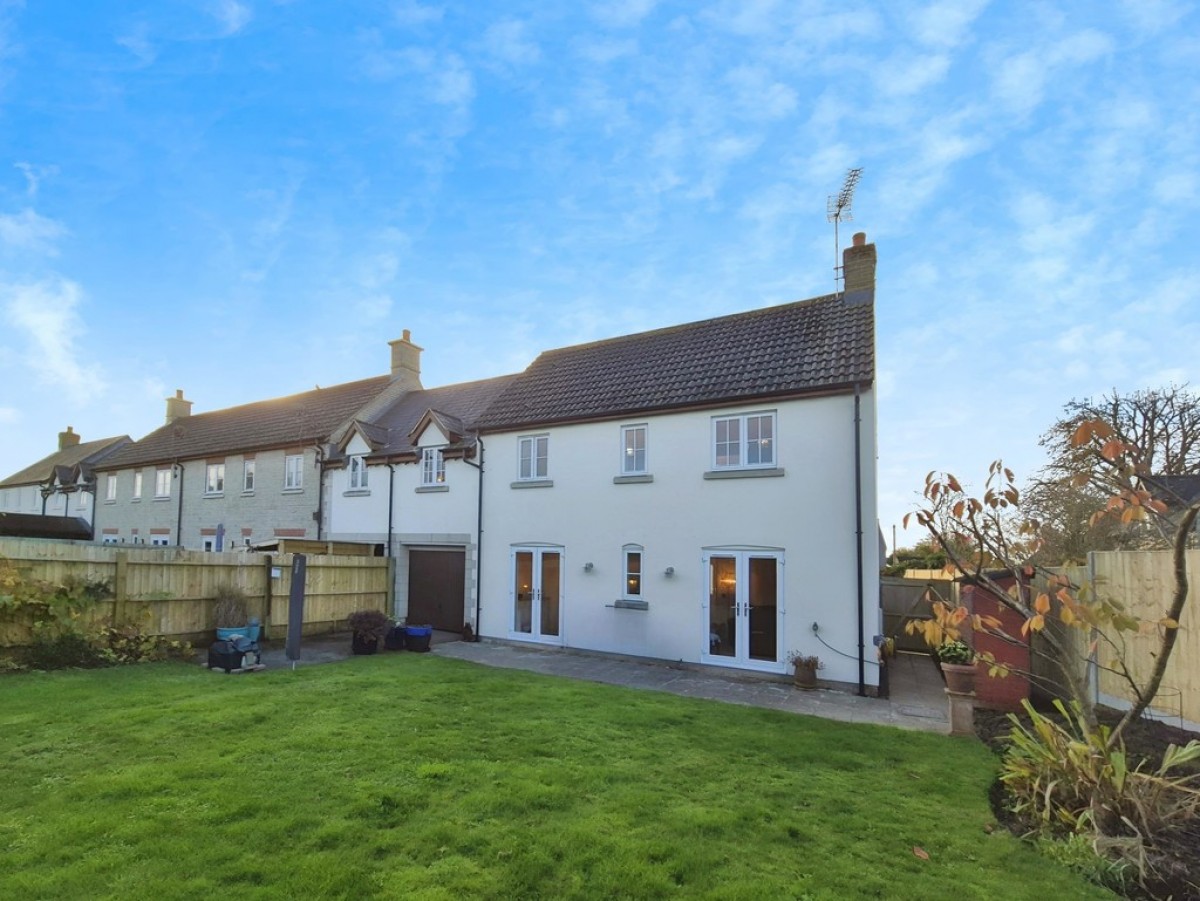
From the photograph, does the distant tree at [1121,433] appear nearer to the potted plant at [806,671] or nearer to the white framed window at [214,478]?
the potted plant at [806,671]

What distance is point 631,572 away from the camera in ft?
45.9

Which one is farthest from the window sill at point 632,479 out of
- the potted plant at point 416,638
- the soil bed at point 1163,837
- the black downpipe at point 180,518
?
the black downpipe at point 180,518

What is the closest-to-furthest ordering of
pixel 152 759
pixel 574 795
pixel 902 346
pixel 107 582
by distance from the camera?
1. pixel 574 795
2. pixel 152 759
3. pixel 107 582
4. pixel 902 346

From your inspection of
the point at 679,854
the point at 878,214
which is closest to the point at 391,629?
the point at 679,854

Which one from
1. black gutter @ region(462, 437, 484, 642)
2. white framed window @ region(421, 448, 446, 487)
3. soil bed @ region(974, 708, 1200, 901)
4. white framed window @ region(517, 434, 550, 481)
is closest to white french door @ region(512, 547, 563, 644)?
black gutter @ region(462, 437, 484, 642)

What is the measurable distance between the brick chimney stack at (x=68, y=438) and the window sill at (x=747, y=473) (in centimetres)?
4857

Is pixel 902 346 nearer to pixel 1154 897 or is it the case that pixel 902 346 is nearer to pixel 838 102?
pixel 838 102

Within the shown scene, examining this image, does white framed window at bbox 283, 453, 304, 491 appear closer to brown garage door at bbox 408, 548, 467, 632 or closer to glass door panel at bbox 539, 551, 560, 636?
brown garage door at bbox 408, 548, 467, 632

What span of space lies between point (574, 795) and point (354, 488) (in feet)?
55.1

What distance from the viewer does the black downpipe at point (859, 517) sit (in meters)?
11.2

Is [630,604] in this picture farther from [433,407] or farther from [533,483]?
[433,407]

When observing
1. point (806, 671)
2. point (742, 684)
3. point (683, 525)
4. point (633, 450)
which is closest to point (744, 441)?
point (683, 525)

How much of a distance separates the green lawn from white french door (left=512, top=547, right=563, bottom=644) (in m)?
6.41

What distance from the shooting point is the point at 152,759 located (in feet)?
18.9
